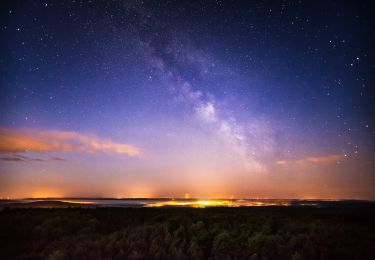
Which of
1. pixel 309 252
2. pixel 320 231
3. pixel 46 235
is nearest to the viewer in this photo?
pixel 309 252

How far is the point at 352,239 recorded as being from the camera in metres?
15.9

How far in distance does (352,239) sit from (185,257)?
826 centimetres

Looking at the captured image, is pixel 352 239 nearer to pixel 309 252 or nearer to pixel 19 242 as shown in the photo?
pixel 309 252

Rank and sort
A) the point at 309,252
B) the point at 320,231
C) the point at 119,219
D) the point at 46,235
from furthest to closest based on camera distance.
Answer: the point at 119,219 < the point at 46,235 < the point at 320,231 < the point at 309,252

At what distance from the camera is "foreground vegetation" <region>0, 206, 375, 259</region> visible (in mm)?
14891

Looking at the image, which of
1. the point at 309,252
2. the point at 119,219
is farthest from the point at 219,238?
the point at 119,219

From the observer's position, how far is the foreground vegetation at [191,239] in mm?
14891

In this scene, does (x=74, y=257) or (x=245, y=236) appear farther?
(x=245, y=236)

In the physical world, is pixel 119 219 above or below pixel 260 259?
above

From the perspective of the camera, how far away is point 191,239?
55.0 feet

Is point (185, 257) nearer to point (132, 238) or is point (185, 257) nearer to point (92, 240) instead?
point (132, 238)

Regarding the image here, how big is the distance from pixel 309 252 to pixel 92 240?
10947 mm

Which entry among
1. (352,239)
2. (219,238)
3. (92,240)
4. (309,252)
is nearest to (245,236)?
(219,238)

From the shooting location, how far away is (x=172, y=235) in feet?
57.3
